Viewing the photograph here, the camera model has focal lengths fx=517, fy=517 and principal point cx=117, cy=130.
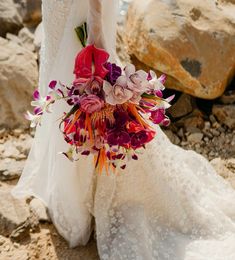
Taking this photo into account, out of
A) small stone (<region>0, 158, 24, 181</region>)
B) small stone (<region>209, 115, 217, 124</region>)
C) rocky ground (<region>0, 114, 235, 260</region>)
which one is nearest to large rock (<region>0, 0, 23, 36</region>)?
rocky ground (<region>0, 114, 235, 260</region>)

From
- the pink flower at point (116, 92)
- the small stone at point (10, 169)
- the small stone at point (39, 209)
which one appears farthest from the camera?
the small stone at point (10, 169)

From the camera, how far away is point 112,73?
1.83 metres

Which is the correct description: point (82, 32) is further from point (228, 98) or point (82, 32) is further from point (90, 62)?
point (228, 98)

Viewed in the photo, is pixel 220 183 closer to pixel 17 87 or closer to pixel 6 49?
pixel 17 87

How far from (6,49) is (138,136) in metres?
1.85

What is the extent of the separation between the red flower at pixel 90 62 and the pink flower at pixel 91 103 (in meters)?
0.08

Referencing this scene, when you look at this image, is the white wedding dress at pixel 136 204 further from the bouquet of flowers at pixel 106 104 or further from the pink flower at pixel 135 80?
the pink flower at pixel 135 80

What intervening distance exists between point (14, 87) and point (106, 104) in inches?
61.7

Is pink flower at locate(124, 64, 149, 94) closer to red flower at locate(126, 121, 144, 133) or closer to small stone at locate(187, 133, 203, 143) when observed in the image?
red flower at locate(126, 121, 144, 133)

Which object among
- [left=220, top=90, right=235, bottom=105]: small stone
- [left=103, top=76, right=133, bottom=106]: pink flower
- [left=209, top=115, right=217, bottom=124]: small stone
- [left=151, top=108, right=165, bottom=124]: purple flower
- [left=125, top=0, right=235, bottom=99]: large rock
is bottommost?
[left=209, top=115, right=217, bottom=124]: small stone

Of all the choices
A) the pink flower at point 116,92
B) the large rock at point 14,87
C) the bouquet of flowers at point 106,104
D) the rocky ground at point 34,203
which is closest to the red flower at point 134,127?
the bouquet of flowers at point 106,104

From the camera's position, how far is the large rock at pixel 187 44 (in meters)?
3.09

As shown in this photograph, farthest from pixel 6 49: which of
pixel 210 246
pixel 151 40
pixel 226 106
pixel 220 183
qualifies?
pixel 210 246

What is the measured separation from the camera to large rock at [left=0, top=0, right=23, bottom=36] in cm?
394
